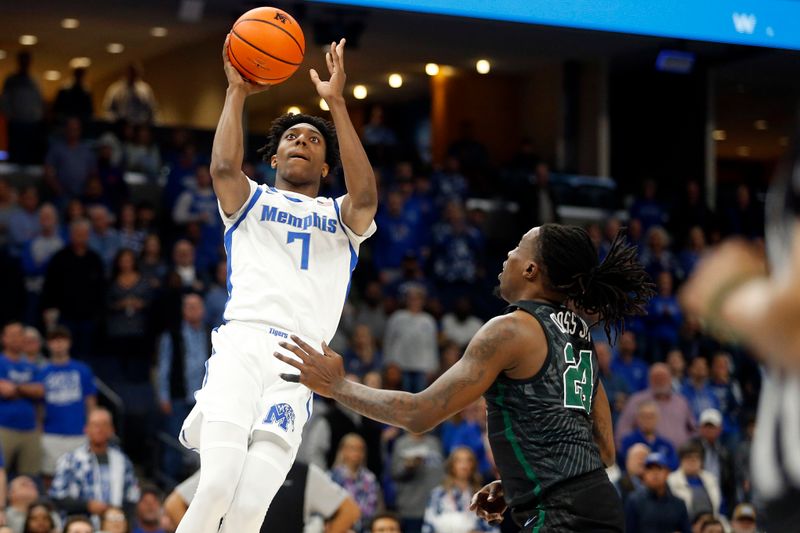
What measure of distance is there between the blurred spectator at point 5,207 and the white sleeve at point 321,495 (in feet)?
19.5

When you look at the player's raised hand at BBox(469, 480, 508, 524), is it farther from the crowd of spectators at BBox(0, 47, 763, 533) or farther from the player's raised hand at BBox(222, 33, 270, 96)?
the crowd of spectators at BBox(0, 47, 763, 533)

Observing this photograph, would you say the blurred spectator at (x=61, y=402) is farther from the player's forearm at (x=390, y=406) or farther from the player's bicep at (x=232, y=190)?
the player's forearm at (x=390, y=406)

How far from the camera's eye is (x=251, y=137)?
1741cm

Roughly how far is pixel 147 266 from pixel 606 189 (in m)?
8.48

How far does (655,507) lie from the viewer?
396 inches

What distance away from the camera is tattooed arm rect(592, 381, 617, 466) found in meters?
4.94

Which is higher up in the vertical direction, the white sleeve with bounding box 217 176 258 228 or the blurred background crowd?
the white sleeve with bounding box 217 176 258 228

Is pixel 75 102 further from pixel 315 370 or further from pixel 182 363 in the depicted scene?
pixel 315 370

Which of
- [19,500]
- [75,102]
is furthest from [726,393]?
[75,102]

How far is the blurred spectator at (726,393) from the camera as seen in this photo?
1325 cm

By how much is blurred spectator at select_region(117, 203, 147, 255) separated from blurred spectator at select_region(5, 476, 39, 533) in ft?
13.3

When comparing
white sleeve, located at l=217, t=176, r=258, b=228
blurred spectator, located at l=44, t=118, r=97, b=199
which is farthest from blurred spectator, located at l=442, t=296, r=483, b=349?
white sleeve, located at l=217, t=176, r=258, b=228

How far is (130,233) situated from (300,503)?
6.18m

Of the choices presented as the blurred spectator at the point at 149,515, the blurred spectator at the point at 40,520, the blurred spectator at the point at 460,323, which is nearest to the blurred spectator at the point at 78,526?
the blurred spectator at the point at 40,520
